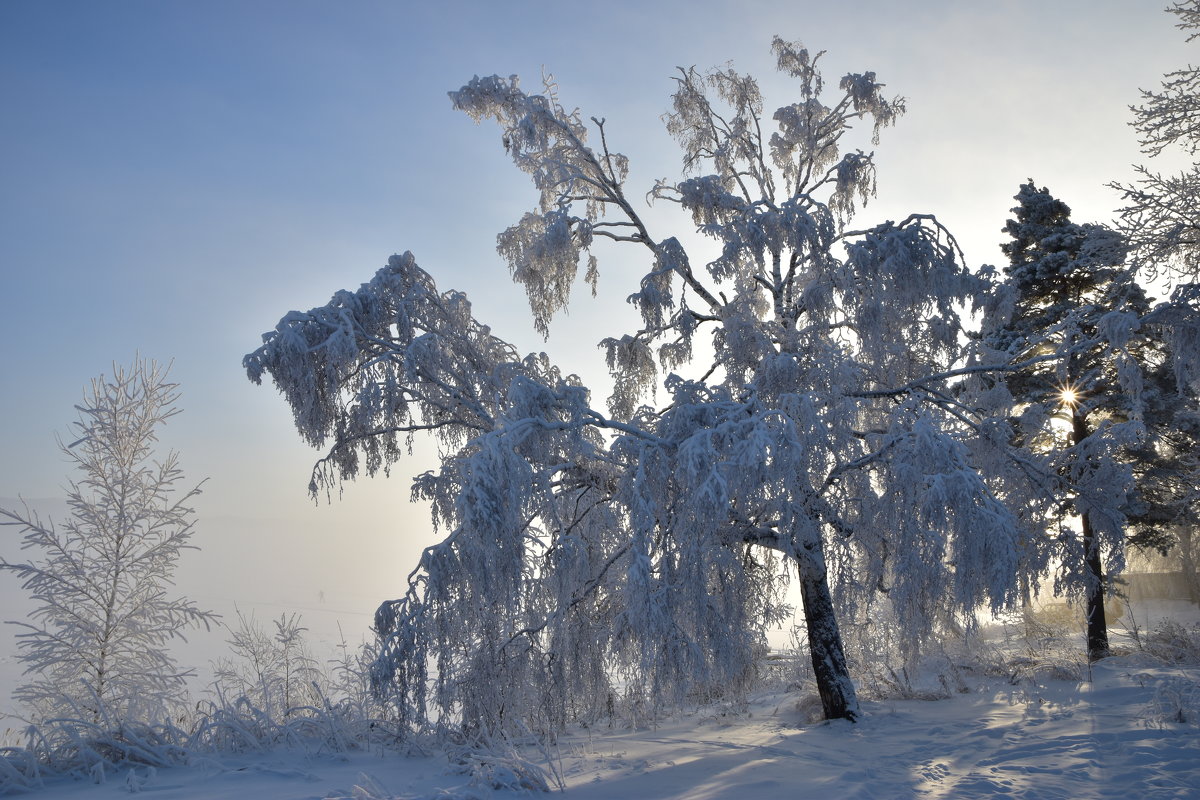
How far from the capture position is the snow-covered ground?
453 centimetres

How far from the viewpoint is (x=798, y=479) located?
18.2 ft

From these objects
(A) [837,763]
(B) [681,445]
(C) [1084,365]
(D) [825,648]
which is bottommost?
(A) [837,763]

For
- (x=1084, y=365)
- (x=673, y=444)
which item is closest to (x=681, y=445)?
(x=673, y=444)

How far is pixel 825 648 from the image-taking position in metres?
7.78

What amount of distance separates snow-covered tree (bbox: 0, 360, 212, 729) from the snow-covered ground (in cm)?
755

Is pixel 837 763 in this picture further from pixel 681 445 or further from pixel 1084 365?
pixel 1084 365

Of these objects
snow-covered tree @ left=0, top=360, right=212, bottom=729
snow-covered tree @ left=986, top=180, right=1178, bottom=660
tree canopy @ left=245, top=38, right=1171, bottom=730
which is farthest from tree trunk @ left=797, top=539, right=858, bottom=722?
snow-covered tree @ left=0, top=360, right=212, bottom=729

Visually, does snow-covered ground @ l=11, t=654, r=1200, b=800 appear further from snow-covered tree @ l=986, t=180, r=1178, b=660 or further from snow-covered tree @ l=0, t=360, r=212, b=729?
snow-covered tree @ l=0, t=360, r=212, b=729

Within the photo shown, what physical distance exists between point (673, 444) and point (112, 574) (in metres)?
11.1

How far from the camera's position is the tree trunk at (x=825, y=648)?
7391mm

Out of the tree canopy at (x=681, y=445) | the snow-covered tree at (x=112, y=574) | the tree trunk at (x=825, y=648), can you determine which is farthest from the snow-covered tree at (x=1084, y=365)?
the snow-covered tree at (x=112, y=574)

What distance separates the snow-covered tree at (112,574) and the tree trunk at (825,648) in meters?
9.99

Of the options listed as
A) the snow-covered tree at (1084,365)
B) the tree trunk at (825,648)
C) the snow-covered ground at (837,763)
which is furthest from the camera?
the snow-covered tree at (1084,365)

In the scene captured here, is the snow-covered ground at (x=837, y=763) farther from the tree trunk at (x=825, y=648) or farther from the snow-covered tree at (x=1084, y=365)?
the snow-covered tree at (x=1084, y=365)
